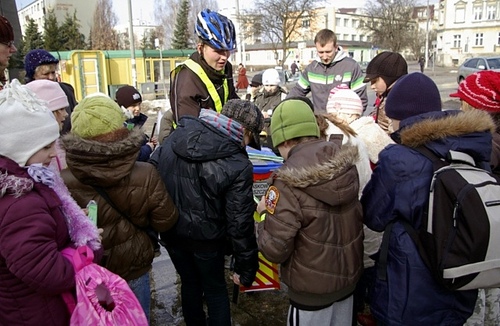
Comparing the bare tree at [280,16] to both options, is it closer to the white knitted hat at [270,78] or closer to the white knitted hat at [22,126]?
the white knitted hat at [270,78]

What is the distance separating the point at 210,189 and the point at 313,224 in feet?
2.21

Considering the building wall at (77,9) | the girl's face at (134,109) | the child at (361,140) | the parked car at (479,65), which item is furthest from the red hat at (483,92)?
the building wall at (77,9)

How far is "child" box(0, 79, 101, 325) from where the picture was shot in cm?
168

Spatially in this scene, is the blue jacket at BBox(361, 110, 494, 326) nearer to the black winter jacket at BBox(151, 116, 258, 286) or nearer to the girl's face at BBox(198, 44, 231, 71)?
the black winter jacket at BBox(151, 116, 258, 286)

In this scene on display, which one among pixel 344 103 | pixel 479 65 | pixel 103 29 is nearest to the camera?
pixel 344 103

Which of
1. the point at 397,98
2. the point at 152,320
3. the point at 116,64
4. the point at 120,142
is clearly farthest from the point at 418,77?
the point at 116,64

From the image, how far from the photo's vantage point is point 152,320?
348 cm

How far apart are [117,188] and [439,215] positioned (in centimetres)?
165

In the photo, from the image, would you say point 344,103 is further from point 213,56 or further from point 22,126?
point 22,126

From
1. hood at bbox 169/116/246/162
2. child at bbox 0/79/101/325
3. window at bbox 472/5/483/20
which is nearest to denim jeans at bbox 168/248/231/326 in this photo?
hood at bbox 169/116/246/162

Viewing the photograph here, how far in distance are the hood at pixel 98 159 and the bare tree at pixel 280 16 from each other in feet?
97.1

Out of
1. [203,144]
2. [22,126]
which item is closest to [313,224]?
[203,144]

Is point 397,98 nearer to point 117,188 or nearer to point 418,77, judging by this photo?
point 418,77

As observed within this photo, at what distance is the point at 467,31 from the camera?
211 feet
